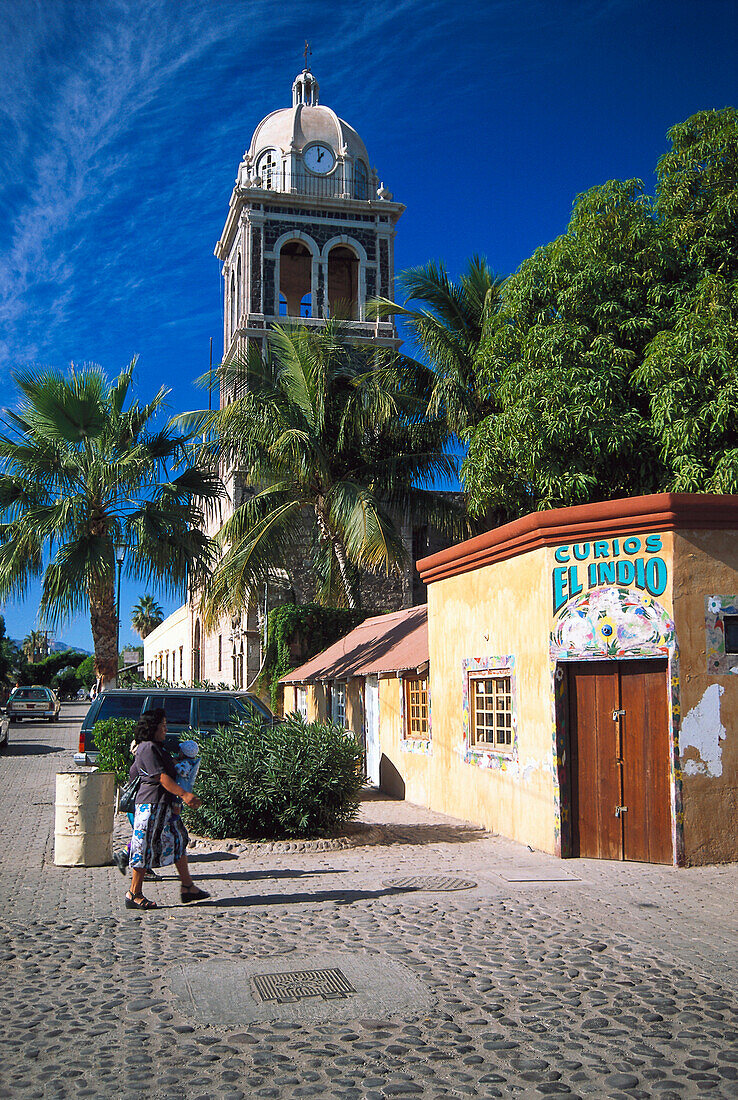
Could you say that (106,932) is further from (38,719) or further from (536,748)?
(38,719)

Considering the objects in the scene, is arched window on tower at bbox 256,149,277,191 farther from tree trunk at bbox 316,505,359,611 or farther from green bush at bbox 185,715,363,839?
green bush at bbox 185,715,363,839

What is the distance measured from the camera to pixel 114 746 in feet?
46.1

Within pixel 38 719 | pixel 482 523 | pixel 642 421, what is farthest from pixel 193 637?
pixel 642 421

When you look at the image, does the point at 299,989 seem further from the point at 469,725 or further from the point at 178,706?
the point at 178,706

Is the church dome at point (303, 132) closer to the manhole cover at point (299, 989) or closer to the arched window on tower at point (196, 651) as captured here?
the arched window on tower at point (196, 651)

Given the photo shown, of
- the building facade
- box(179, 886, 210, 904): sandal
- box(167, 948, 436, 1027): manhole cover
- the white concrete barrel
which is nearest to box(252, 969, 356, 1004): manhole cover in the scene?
box(167, 948, 436, 1027): manhole cover

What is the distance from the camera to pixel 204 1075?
14.4 feet

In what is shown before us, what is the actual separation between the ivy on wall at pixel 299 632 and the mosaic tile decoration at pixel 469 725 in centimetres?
1284

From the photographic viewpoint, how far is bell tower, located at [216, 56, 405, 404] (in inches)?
1407

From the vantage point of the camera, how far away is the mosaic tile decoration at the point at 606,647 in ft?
30.8

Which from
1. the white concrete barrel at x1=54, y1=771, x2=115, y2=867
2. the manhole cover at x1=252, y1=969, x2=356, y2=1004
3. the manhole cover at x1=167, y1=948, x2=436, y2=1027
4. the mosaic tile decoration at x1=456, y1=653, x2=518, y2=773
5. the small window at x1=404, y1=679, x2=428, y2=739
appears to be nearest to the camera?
the manhole cover at x1=167, y1=948, x2=436, y2=1027

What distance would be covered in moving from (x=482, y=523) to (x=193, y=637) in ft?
73.0

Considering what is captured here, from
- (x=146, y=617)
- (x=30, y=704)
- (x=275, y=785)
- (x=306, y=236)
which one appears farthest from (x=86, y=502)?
(x=146, y=617)

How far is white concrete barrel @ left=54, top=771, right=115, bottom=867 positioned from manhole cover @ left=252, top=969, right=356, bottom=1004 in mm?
4374
